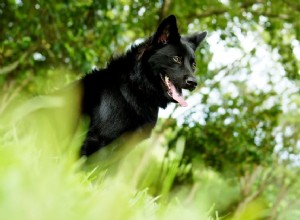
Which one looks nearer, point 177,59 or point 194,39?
point 177,59

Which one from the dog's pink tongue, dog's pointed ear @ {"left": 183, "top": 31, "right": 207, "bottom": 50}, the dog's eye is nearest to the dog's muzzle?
the dog's pink tongue

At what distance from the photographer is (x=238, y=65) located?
42.3 ft

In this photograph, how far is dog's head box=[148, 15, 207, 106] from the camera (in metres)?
5.30

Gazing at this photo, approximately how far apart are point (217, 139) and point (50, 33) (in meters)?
4.77

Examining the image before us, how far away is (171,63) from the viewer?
5.41m

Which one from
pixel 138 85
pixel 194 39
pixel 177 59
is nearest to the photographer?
pixel 138 85

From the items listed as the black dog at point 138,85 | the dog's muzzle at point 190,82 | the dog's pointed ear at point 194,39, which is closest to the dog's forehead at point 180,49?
the black dog at point 138,85

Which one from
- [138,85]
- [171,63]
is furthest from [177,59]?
[138,85]

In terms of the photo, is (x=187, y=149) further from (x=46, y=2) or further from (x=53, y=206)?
(x=53, y=206)

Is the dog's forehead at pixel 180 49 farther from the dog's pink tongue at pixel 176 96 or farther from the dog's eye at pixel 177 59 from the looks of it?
the dog's pink tongue at pixel 176 96

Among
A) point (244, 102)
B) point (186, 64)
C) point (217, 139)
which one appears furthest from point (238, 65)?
point (186, 64)

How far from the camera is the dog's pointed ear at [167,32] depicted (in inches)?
203

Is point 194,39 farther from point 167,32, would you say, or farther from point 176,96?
point 176,96

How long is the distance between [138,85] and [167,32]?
0.68 metres
